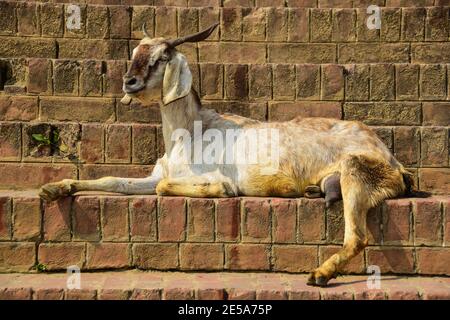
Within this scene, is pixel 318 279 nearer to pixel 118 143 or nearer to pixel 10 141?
pixel 118 143

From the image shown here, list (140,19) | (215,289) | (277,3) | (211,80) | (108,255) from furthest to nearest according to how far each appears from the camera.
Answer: (277,3), (140,19), (211,80), (108,255), (215,289)

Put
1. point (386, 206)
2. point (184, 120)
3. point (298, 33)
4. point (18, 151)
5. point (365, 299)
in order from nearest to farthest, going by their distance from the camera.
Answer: point (365, 299), point (386, 206), point (184, 120), point (18, 151), point (298, 33)

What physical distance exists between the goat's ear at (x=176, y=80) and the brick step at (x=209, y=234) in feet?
3.03

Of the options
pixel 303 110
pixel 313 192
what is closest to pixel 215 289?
pixel 313 192

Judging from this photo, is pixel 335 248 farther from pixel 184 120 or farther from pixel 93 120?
pixel 93 120

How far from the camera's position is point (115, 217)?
6457mm

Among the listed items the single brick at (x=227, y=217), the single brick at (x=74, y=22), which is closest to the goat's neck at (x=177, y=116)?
the single brick at (x=227, y=217)

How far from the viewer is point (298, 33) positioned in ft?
28.1

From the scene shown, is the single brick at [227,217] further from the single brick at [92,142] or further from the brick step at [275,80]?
the brick step at [275,80]

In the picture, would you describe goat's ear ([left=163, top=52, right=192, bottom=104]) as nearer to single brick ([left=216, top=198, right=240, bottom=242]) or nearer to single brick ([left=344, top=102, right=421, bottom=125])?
single brick ([left=216, top=198, right=240, bottom=242])

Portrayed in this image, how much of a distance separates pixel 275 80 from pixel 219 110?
0.64m

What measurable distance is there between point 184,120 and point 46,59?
6.13ft

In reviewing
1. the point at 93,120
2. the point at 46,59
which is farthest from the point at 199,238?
the point at 46,59

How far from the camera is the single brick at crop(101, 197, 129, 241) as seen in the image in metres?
6.45
